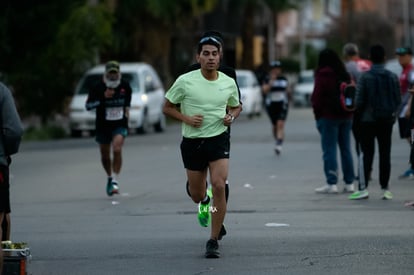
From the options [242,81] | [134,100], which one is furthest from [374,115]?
[242,81]

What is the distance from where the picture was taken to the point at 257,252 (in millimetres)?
10766

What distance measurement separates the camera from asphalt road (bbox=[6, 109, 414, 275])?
33.5 feet

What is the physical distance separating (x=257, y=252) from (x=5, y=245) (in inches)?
104

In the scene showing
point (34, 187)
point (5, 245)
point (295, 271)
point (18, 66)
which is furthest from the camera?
point (18, 66)

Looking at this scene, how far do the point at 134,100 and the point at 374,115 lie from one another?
18011mm

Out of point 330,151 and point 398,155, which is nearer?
point 330,151

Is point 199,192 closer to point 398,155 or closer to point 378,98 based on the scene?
point 378,98

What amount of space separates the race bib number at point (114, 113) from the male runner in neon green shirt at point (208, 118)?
6.23m

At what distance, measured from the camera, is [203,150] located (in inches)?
415

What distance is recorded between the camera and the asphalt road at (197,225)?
33.5ft

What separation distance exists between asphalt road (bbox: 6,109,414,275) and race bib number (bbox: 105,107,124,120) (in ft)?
3.44

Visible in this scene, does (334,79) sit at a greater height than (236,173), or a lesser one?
greater

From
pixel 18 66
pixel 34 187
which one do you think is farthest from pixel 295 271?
pixel 18 66

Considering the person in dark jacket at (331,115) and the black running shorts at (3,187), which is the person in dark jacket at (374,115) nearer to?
the person in dark jacket at (331,115)
